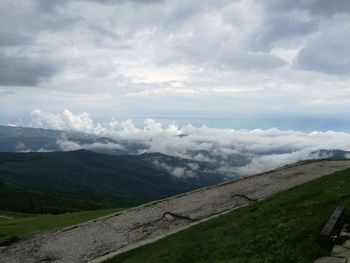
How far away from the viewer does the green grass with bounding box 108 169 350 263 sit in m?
19.5

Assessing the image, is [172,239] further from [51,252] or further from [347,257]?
[347,257]


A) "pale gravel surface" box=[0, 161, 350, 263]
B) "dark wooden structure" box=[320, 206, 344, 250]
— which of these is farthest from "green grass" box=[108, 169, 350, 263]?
"pale gravel surface" box=[0, 161, 350, 263]

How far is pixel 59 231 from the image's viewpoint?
42156 mm

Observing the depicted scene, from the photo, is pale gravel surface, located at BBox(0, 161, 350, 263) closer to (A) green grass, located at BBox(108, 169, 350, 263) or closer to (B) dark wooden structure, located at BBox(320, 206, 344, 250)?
(A) green grass, located at BBox(108, 169, 350, 263)

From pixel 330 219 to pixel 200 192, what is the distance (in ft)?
94.7

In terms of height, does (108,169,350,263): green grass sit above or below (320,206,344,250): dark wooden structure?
below

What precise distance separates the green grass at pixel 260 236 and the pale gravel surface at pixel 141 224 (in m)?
3.64

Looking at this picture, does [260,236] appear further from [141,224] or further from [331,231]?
[141,224]

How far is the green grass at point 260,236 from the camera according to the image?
19.5 metres

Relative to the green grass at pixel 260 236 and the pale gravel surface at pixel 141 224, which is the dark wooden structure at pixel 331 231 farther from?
the pale gravel surface at pixel 141 224

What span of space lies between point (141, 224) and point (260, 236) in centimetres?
1949

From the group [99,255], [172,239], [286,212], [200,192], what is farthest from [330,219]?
[200,192]

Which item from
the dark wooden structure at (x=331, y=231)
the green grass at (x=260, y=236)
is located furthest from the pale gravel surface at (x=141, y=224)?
the dark wooden structure at (x=331, y=231)

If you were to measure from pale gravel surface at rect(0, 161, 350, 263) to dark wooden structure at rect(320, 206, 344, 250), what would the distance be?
19.2 meters
